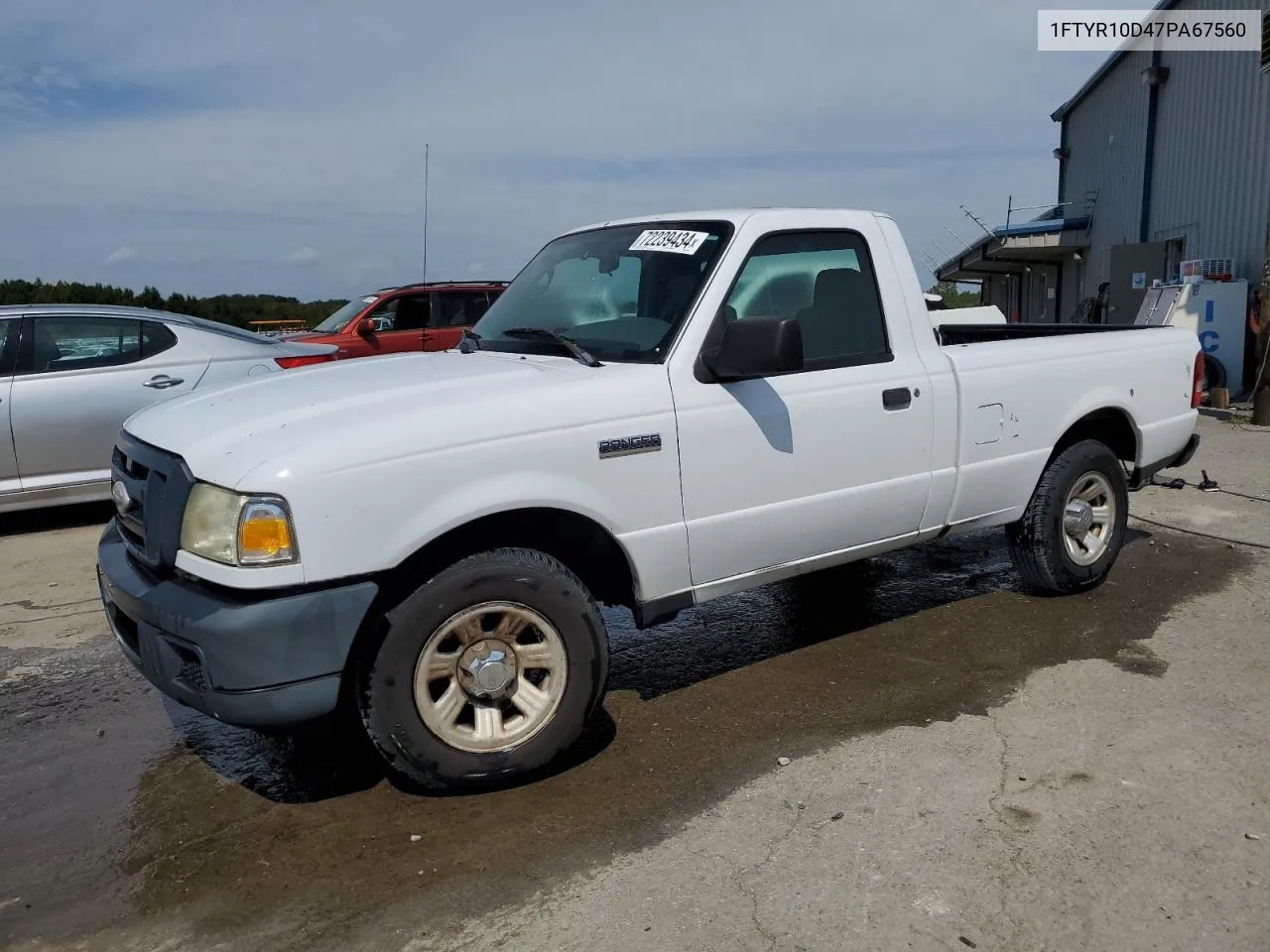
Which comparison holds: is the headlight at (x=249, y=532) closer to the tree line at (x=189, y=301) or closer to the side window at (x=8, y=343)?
the side window at (x=8, y=343)

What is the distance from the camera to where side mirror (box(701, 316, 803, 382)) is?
11.9 ft

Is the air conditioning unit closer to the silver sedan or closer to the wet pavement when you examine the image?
the wet pavement

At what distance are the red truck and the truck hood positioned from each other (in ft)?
29.2

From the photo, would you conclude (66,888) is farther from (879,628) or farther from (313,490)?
(879,628)

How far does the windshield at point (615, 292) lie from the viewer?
399 centimetres

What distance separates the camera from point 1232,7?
664 inches

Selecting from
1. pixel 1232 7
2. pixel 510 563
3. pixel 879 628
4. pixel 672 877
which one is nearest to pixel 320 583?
pixel 510 563

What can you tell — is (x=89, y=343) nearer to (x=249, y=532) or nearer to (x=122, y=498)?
(x=122, y=498)

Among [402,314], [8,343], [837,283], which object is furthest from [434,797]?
[402,314]

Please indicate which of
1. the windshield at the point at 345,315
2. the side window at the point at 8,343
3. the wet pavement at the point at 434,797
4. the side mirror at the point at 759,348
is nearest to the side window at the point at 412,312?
the windshield at the point at 345,315

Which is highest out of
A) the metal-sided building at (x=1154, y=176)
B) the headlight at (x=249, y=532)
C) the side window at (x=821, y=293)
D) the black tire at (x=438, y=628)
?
the metal-sided building at (x=1154, y=176)

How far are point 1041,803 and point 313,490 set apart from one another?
96.8 inches

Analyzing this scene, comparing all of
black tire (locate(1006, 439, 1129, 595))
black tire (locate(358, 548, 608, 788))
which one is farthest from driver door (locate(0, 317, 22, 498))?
black tire (locate(1006, 439, 1129, 595))

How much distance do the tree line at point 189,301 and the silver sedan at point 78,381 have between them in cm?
949
